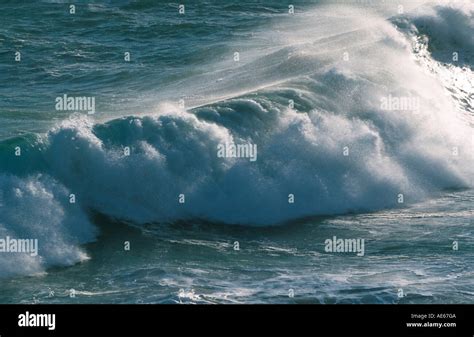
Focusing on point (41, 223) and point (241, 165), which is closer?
point (41, 223)

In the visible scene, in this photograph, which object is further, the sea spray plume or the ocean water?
the sea spray plume

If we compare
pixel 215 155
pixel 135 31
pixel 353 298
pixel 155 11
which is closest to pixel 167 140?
pixel 215 155

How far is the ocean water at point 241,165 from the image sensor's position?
19594 millimetres

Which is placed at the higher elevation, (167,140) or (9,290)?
(167,140)

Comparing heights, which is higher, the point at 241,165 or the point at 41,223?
the point at 241,165

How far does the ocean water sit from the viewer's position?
1959 centimetres

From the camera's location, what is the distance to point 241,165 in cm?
2375

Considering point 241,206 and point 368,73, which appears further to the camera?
point 368,73

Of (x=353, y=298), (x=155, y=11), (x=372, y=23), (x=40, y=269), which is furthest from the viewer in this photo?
(x=155, y=11)
